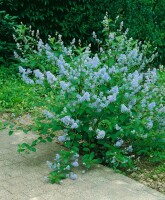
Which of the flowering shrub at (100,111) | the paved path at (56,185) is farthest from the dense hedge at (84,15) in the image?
the paved path at (56,185)

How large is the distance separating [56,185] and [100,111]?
0.94 metres

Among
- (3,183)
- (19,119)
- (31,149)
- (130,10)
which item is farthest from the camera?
(130,10)

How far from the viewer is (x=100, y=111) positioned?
4867mm

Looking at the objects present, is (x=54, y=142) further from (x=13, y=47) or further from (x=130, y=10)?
(x=130, y=10)

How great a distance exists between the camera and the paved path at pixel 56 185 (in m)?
4.25

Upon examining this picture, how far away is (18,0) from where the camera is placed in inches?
354

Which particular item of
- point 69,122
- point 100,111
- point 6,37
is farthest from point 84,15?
point 69,122

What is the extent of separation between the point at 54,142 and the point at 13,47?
395cm

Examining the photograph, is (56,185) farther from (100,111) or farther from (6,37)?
(6,37)

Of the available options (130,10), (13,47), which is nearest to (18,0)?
(13,47)

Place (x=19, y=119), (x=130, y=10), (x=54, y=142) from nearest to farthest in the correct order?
1. (x=54, y=142)
2. (x=19, y=119)
3. (x=130, y=10)

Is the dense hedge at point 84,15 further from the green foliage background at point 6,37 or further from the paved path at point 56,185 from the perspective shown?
the paved path at point 56,185

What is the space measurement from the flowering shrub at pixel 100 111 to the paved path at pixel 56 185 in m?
0.13

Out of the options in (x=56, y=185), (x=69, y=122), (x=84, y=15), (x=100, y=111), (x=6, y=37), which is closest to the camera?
(x=56, y=185)
